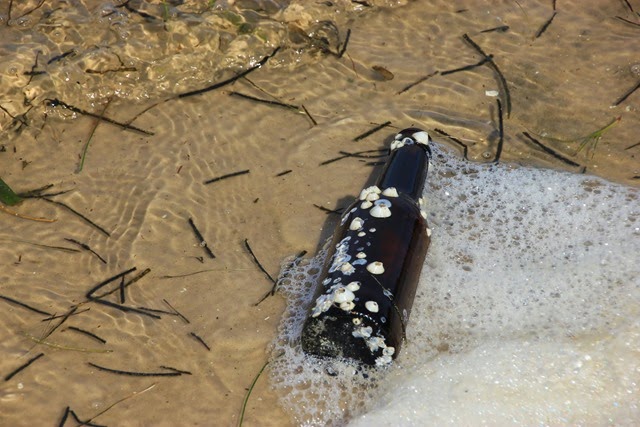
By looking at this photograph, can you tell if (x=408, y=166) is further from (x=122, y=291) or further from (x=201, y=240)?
(x=122, y=291)

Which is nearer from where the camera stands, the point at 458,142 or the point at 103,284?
the point at 103,284

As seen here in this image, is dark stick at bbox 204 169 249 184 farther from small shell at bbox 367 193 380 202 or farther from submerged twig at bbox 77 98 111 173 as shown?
small shell at bbox 367 193 380 202

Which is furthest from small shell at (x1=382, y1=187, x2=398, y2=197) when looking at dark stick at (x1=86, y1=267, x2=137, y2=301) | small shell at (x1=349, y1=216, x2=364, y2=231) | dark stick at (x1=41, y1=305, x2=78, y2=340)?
dark stick at (x1=41, y1=305, x2=78, y2=340)

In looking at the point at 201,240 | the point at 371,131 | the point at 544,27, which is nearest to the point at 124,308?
the point at 201,240

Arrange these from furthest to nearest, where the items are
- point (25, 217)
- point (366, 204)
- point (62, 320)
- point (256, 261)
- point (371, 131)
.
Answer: point (371, 131) < point (25, 217) < point (256, 261) < point (62, 320) < point (366, 204)

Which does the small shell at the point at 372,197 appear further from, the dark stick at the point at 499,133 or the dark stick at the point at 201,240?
the dark stick at the point at 499,133

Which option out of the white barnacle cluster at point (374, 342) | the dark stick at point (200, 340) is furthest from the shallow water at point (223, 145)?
the white barnacle cluster at point (374, 342)
